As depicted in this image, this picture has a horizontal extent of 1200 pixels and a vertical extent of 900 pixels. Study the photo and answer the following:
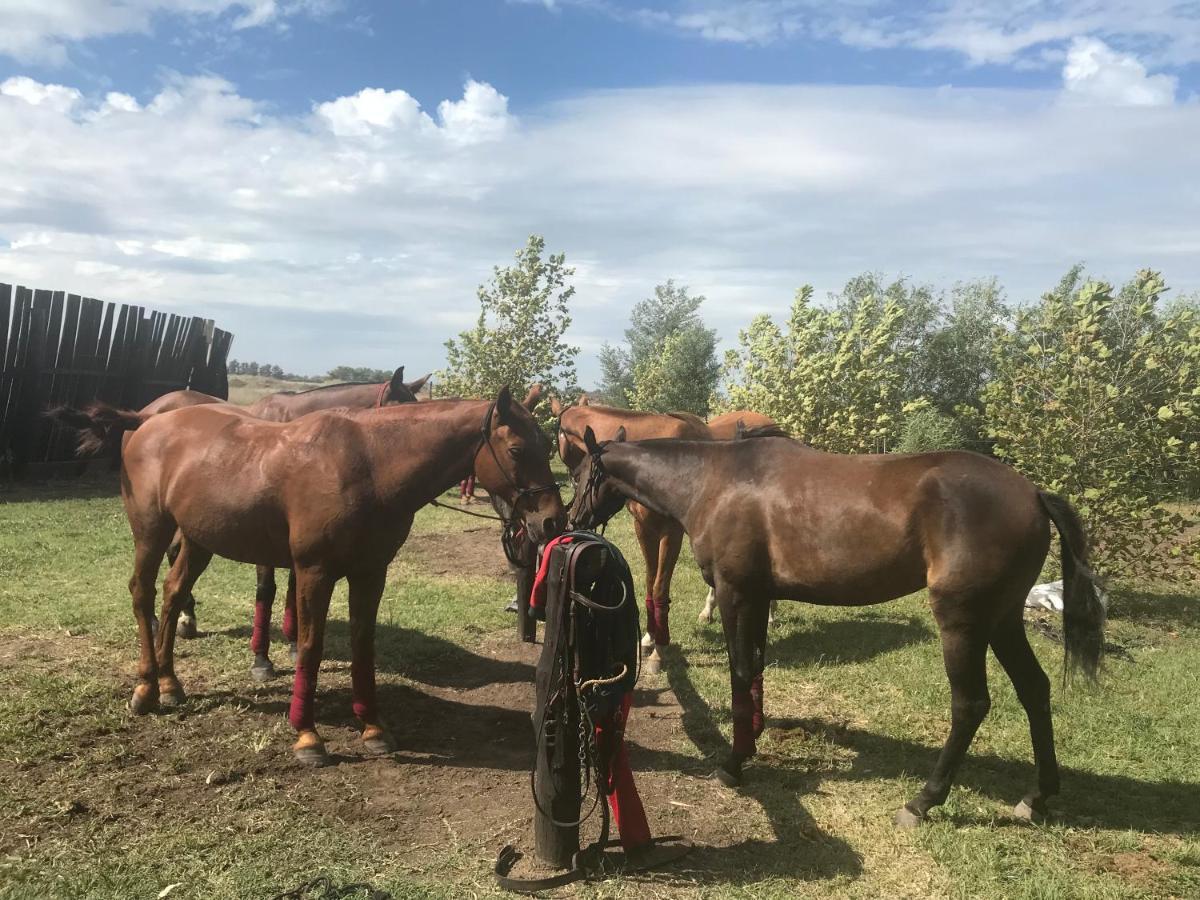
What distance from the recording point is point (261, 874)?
11.0ft

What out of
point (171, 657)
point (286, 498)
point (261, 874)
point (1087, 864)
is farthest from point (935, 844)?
point (171, 657)

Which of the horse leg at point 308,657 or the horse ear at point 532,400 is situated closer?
the horse leg at point 308,657

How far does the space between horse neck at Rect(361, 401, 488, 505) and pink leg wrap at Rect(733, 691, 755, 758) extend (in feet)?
7.22

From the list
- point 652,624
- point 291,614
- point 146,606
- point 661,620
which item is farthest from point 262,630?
point 661,620

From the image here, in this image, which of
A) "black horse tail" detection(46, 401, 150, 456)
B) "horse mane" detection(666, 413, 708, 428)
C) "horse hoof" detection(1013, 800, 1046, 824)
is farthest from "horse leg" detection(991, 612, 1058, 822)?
"black horse tail" detection(46, 401, 150, 456)

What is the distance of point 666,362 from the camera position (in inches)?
1310

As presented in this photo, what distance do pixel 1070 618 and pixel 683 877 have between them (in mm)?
2587

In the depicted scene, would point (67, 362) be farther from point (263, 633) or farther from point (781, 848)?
point (781, 848)

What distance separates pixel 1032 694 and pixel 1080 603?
0.58 meters

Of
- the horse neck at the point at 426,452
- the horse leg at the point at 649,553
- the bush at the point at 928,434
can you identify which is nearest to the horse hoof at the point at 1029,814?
the horse leg at the point at 649,553

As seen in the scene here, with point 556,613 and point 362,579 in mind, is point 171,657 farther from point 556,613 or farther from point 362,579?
point 556,613

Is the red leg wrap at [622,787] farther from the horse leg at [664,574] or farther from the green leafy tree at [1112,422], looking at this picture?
the green leafy tree at [1112,422]

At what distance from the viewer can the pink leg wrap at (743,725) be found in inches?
178

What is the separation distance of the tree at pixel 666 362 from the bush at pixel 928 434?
6.33 meters
